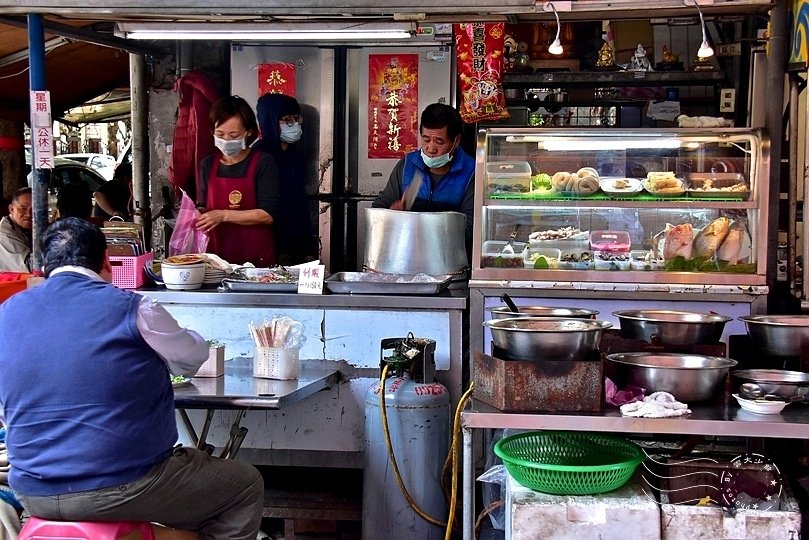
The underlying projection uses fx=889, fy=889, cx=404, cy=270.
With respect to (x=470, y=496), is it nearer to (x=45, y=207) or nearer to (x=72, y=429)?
(x=72, y=429)

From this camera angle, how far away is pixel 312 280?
15.5ft

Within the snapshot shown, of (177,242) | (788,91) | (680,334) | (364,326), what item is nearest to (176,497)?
(364,326)

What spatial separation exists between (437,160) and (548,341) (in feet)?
8.85

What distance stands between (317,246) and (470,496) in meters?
4.54

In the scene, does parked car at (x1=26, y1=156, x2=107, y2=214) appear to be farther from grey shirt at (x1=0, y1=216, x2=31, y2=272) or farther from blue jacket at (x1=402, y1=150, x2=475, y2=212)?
blue jacket at (x1=402, y1=150, x2=475, y2=212)

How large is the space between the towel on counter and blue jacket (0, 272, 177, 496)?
1.74 m

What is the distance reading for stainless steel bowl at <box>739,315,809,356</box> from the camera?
3.56m

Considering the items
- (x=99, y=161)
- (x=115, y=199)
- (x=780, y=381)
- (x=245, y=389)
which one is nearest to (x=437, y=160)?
(x=245, y=389)

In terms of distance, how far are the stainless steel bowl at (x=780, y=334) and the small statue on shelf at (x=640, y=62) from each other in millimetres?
3469

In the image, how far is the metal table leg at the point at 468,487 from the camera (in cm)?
324

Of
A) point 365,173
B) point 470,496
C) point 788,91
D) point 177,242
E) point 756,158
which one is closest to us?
point 470,496

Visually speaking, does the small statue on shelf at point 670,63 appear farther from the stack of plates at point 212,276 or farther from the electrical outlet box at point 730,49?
the stack of plates at point 212,276

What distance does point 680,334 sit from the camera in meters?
3.63

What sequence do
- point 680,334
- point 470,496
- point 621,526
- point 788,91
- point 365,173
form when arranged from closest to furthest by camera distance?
point 621,526, point 470,496, point 680,334, point 788,91, point 365,173
